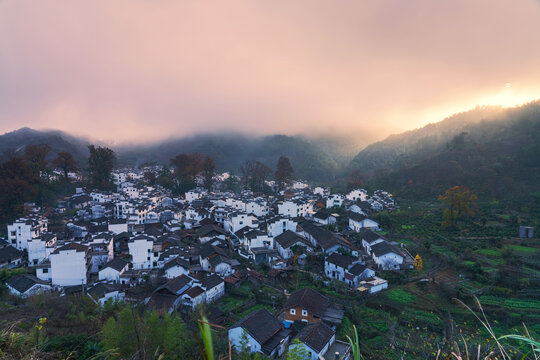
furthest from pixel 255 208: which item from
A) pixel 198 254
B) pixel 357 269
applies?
pixel 357 269

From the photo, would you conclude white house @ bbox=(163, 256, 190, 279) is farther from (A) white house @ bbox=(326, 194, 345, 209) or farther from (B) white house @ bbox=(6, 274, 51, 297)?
(A) white house @ bbox=(326, 194, 345, 209)

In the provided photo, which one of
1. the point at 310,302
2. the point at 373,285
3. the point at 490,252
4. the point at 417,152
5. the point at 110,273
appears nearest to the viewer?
the point at 310,302

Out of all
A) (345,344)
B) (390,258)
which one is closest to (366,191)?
(390,258)

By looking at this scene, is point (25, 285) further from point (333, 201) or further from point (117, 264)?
point (333, 201)

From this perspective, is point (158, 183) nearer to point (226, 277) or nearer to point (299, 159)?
point (226, 277)

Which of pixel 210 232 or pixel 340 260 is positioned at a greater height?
pixel 210 232

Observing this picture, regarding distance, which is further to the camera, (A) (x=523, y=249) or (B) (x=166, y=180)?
(B) (x=166, y=180)

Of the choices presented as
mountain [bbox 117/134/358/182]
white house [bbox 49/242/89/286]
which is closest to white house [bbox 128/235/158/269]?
white house [bbox 49/242/89/286]

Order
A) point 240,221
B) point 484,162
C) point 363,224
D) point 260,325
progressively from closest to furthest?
point 260,325, point 240,221, point 363,224, point 484,162
